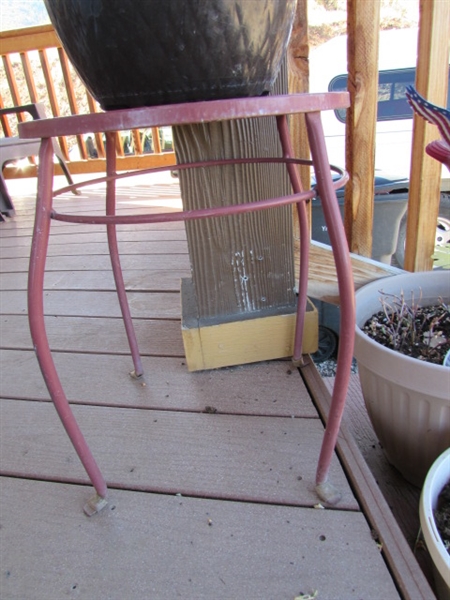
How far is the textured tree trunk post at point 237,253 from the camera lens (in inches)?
36.6

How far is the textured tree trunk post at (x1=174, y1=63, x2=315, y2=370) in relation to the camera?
93 centimetres

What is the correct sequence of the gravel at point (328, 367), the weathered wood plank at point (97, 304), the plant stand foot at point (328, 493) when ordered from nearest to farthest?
1. the plant stand foot at point (328, 493)
2. the weathered wood plank at point (97, 304)
3. the gravel at point (328, 367)

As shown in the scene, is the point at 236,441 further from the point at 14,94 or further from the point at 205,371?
the point at 14,94

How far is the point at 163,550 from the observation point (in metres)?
0.66

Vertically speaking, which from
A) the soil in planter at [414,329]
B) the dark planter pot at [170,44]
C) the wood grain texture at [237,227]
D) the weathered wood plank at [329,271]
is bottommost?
the soil in planter at [414,329]

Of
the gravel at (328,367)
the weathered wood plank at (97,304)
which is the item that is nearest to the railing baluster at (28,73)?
the weathered wood plank at (97,304)

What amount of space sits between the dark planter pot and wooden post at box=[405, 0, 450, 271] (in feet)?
2.30

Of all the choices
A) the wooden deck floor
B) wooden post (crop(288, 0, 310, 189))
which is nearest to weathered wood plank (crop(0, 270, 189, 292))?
the wooden deck floor

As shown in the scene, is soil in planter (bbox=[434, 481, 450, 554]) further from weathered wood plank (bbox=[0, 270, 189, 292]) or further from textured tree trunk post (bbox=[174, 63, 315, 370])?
weathered wood plank (bbox=[0, 270, 189, 292])

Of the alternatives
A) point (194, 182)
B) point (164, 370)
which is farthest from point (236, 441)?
point (194, 182)

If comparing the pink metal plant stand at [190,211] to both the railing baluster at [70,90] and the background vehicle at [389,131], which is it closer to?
the background vehicle at [389,131]

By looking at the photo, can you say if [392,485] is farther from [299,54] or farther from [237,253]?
[299,54]

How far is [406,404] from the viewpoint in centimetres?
90

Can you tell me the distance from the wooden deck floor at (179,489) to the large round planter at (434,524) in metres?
0.04
